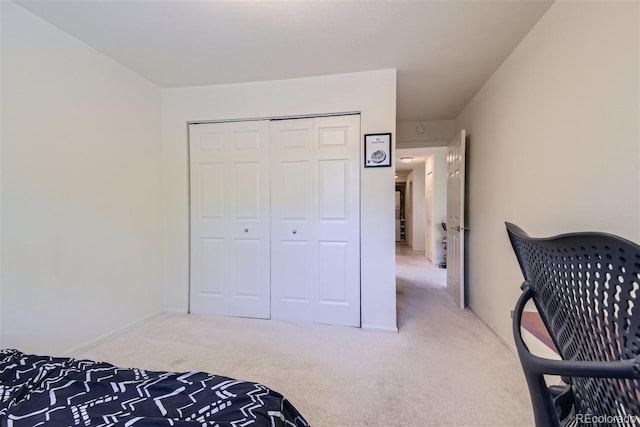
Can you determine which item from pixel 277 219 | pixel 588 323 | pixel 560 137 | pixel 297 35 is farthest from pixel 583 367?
pixel 277 219

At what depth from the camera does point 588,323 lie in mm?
450

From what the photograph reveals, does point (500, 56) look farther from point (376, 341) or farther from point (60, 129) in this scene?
point (60, 129)

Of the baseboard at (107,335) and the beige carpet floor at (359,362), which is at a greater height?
the baseboard at (107,335)

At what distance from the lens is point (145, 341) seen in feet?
7.79

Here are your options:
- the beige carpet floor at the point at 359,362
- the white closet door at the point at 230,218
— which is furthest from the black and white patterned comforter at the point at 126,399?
the white closet door at the point at 230,218

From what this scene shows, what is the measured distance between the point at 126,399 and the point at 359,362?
5.18 ft

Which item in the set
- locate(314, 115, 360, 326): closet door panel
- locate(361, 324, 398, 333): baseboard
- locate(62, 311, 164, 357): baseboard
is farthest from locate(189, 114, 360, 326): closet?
locate(62, 311, 164, 357): baseboard

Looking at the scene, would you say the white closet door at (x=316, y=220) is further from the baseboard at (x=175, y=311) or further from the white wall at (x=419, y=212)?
the white wall at (x=419, y=212)

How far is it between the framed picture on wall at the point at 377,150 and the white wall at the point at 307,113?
5 cm

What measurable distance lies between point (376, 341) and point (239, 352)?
1.12m

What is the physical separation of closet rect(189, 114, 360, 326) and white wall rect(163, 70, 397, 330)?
9cm

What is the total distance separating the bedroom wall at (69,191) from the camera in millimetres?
1807

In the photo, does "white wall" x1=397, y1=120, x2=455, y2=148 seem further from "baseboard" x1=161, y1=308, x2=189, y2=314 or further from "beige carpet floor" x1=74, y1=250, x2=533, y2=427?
"baseboard" x1=161, y1=308, x2=189, y2=314
